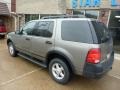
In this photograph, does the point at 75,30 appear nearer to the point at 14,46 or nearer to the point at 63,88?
the point at 63,88

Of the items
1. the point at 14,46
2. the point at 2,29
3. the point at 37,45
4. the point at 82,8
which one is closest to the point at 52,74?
the point at 37,45

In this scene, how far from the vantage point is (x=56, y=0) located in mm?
10898

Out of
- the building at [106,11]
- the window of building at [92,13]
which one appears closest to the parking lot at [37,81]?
the building at [106,11]

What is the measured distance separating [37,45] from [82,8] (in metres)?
5.36

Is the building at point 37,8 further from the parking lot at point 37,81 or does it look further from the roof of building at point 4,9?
the parking lot at point 37,81

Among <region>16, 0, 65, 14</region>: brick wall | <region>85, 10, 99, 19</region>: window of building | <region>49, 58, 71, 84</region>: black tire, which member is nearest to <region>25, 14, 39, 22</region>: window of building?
<region>16, 0, 65, 14</region>: brick wall

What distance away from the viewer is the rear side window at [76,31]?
3.82 m

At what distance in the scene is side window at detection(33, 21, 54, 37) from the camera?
4.76 meters

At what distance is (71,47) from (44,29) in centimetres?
138

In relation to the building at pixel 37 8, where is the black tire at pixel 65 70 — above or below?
below

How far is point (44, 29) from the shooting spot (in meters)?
5.01

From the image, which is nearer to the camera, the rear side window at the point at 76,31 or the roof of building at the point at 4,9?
the rear side window at the point at 76,31

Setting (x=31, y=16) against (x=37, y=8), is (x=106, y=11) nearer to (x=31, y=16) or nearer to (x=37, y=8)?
(x=37, y=8)

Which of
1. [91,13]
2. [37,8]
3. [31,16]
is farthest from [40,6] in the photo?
[91,13]
